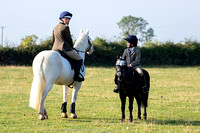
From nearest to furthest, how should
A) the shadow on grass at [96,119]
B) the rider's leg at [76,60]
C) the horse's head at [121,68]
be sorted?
1. the horse's head at [121,68]
2. the shadow on grass at [96,119]
3. the rider's leg at [76,60]

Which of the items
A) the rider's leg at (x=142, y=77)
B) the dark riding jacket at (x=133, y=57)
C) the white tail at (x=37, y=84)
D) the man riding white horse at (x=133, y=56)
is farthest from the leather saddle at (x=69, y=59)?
the rider's leg at (x=142, y=77)

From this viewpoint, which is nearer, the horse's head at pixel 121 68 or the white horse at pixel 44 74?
the horse's head at pixel 121 68

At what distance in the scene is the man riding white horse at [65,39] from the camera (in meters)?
9.82

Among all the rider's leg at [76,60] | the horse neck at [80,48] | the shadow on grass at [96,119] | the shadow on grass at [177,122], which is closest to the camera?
the shadow on grass at [177,122]

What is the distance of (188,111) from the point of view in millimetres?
11891

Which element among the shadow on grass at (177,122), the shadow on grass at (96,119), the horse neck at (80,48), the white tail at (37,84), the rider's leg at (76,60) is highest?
the horse neck at (80,48)

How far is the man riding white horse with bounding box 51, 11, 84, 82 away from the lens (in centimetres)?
982

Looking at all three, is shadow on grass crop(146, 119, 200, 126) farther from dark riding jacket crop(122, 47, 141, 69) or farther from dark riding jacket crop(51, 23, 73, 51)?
dark riding jacket crop(51, 23, 73, 51)

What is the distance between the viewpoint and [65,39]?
390 inches

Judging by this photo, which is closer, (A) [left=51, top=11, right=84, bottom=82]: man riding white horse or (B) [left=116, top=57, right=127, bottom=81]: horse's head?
(B) [left=116, top=57, right=127, bottom=81]: horse's head

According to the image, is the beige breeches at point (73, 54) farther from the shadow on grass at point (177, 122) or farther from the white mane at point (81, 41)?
the shadow on grass at point (177, 122)

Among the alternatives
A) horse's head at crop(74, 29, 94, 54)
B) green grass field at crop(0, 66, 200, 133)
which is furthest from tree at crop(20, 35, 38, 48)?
horse's head at crop(74, 29, 94, 54)

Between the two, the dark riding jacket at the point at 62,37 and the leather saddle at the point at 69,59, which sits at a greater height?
the dark riding jacket at the point at 62,37

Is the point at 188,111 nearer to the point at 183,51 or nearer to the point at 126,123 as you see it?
the point at 126,123
